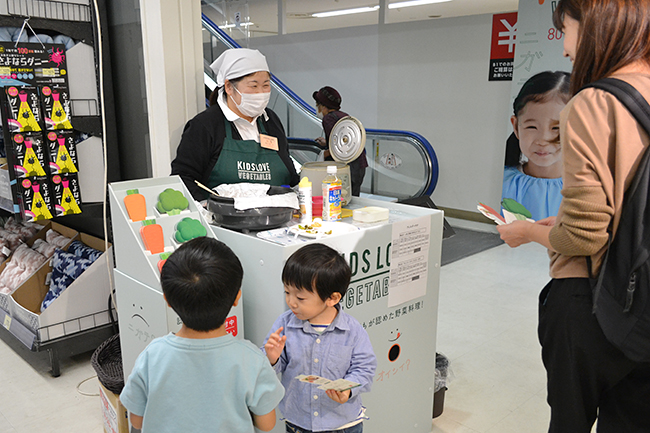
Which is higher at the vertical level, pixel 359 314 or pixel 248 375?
pixel 248 375

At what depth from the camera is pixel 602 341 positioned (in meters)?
1.34

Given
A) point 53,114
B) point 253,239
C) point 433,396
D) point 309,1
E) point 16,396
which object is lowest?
point 16,396

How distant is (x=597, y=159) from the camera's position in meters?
1.23

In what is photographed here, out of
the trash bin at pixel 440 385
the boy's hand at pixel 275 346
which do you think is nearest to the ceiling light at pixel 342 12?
the trash bin at pixel 440 385

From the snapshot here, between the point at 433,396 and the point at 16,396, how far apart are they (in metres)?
2.05

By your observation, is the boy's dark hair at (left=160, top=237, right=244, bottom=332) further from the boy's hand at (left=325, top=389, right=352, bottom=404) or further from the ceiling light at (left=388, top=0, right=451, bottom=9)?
the ceiling light at (left=388, top=0, right=451, bottom=9)

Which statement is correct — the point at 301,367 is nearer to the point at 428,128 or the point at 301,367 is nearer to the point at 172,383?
the point at 172,383

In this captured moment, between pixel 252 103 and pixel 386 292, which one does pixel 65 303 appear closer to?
pixel 252 103

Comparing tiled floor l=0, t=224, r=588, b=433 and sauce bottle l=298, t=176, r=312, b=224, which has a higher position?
sauce bottle l=298, t=176, r=312, b=224

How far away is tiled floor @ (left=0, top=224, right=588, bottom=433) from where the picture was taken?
2418mm

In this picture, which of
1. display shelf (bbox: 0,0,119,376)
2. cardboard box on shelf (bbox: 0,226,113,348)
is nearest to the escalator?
display shelf (bbox: 0,0,119,376)

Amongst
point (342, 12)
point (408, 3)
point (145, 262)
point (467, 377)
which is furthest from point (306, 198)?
point (342, 12)

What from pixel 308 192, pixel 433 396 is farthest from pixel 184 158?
pixel 433 396

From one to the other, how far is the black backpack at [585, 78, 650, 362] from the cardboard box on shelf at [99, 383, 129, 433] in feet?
5.63
